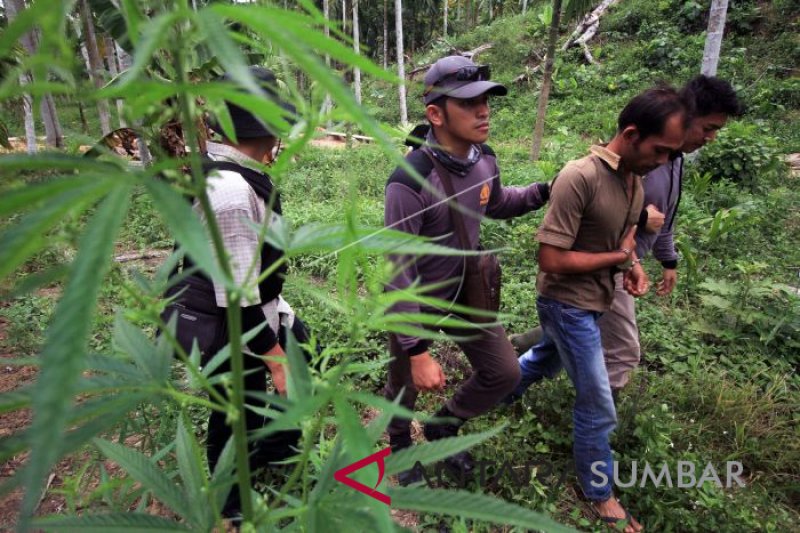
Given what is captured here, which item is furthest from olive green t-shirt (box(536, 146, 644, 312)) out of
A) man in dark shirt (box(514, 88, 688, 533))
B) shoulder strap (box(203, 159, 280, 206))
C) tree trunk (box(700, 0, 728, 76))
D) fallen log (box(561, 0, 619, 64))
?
fallen log (box(561, 0, 619, 64))

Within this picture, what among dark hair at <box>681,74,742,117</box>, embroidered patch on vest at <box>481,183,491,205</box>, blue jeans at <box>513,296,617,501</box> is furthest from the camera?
dark hair at <box>681,74,742,117</box>

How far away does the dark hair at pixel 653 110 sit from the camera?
1984 mm

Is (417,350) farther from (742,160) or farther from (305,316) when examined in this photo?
(742,160)

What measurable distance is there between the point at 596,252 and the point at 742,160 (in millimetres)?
6533

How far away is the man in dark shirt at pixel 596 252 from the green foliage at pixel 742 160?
20.2 ft

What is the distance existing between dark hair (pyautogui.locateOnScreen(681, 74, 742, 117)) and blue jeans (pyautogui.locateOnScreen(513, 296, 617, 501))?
1516 mm

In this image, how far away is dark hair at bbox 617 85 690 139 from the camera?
1.98m

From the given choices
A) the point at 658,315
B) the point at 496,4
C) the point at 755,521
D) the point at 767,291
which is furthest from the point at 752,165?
the point at 496,4

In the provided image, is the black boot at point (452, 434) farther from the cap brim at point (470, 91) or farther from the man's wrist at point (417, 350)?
the cap brim at point (470, 91)

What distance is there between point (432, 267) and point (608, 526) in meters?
1.58

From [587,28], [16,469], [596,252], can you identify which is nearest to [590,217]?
[596,252]

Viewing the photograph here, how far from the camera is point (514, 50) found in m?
18.7

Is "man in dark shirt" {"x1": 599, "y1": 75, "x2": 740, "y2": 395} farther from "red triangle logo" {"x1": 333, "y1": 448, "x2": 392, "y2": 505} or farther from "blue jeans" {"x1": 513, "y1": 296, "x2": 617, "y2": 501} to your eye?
"red triangle logo" {"x1": 333, "y1": 448, "x2": 392, "y2": 505}

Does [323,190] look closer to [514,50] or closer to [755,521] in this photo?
[755,521]
